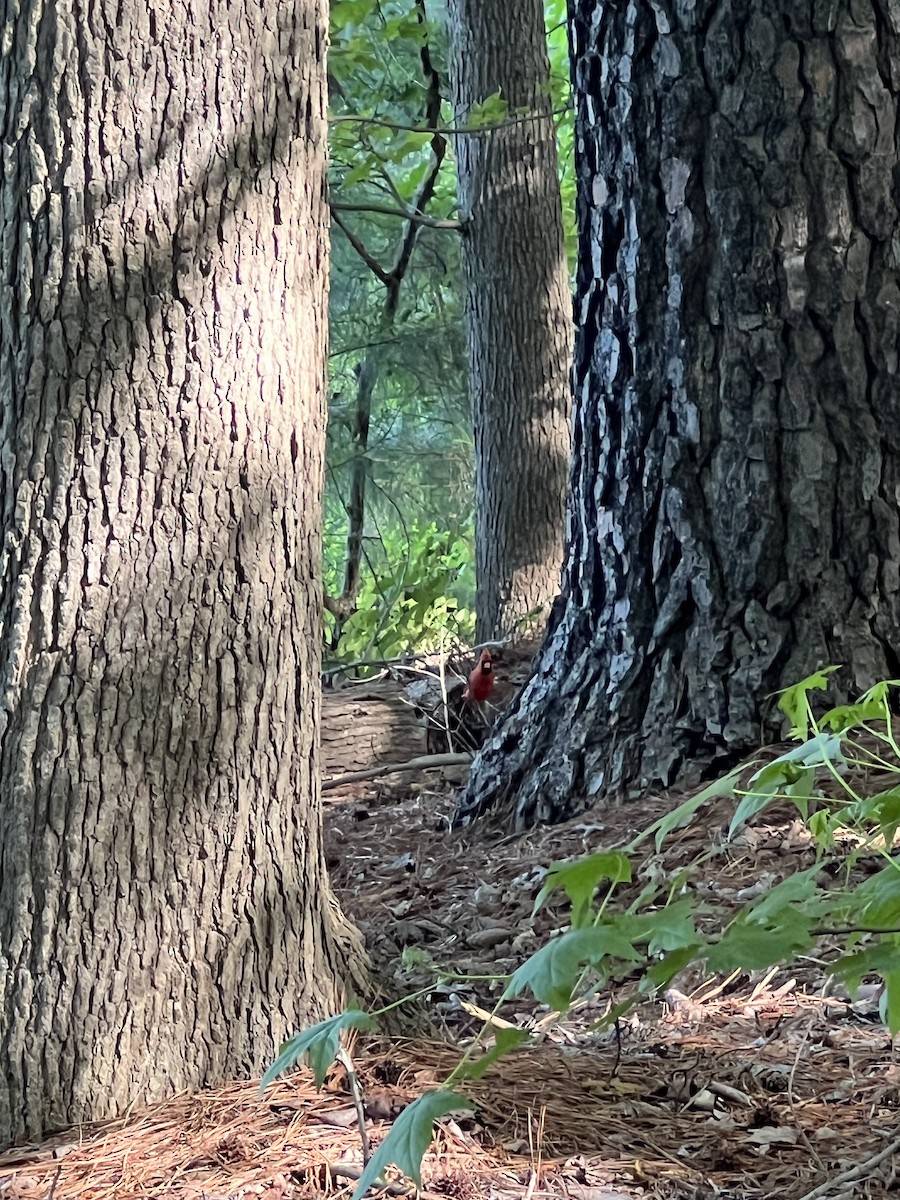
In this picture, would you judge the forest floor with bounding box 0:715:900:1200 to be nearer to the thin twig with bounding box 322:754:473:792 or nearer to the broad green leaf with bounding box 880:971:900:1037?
the broad green leaf with bounding box 880:971:900:1037

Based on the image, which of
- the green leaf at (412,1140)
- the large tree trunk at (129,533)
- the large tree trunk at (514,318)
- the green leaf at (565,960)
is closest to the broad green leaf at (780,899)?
the green leaf at (565,960)

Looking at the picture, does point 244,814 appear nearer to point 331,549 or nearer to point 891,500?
point 891,500

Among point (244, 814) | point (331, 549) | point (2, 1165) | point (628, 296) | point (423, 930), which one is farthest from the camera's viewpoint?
point (331, 549)

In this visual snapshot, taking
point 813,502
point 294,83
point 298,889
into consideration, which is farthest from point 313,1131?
point 813,502

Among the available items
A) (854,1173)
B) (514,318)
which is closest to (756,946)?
(854,1173)

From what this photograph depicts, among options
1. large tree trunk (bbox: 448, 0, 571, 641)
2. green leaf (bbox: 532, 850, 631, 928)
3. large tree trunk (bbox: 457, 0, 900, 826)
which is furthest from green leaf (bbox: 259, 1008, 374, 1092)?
large tree trunk (bbox: 448, 0, 571, 641)

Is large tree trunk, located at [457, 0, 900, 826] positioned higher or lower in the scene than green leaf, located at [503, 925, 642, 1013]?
higher

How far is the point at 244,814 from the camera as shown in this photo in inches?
79.9

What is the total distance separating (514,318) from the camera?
21.2 ft

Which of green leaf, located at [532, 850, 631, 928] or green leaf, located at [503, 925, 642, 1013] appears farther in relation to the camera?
green leaf, located at [532, 850, 631, 928]

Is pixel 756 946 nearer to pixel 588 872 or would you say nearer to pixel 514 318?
pixel 588 872

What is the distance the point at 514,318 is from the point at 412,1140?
5714mm

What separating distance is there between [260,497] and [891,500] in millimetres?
1707

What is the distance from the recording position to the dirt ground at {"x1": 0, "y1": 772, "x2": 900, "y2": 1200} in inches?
67.5
